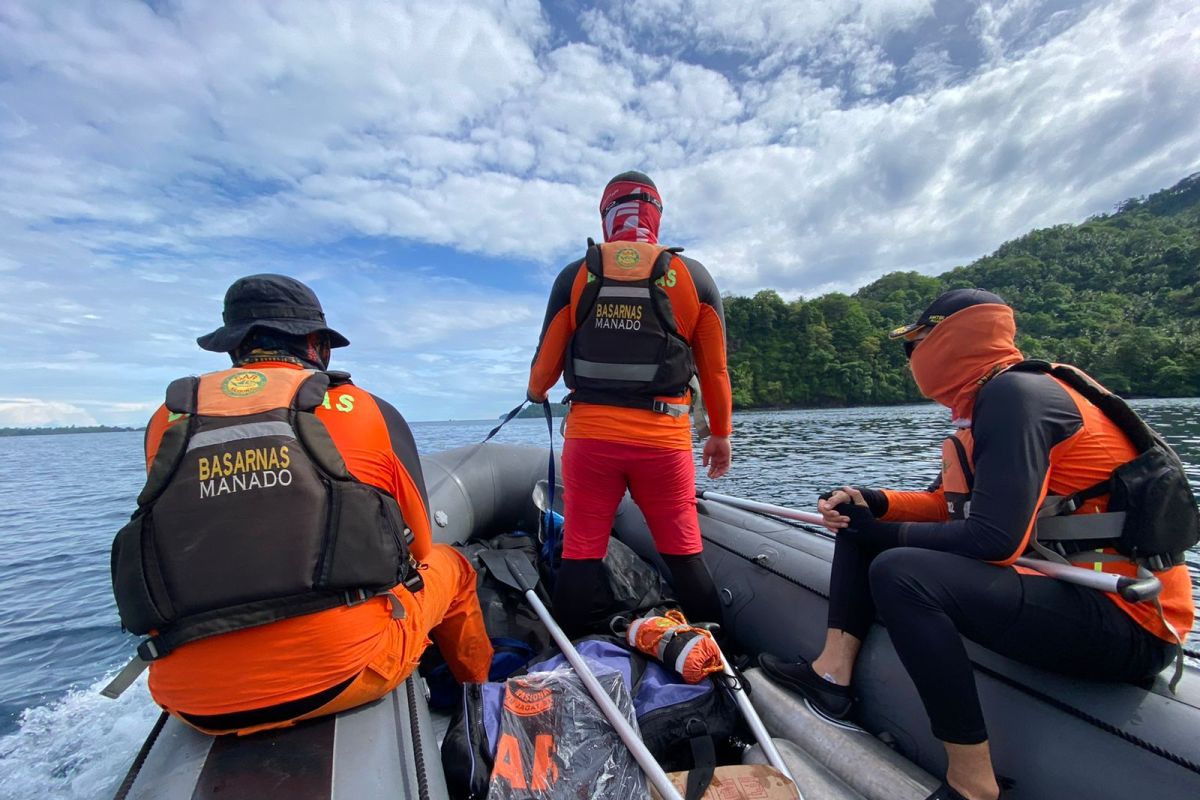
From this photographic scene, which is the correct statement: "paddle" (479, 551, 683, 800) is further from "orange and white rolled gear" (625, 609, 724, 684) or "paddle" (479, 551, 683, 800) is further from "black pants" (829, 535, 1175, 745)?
"black pants" (829, 535, 1175, 745)

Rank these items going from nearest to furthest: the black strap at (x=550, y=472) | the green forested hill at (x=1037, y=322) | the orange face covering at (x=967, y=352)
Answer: the orange face covering at (x=967, y=352), the black strap at (x=550, y=472), the green forested hill at (x=1037, y=322)

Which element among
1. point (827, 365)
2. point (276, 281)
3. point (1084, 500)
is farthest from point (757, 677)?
point (827, 365)

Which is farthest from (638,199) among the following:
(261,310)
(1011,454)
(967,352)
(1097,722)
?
(1097,722)

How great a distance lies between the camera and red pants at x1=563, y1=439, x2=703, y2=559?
2068 mm

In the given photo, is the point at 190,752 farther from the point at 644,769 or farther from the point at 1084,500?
the point at 1084,500

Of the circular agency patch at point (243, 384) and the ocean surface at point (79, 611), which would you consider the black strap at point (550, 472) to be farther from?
the ocean surface at point (79, 611)

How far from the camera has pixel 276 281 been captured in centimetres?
162

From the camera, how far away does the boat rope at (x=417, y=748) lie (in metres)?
1.20

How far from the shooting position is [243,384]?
55.2 inches

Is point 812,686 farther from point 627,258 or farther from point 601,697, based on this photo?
point 627,258

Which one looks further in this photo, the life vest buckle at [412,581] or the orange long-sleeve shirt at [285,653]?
the life vest buckle at [412,581]

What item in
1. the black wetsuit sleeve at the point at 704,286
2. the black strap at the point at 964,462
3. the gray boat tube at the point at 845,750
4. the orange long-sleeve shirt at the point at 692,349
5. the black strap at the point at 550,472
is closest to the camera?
the gray boat tube at the point at 845,750

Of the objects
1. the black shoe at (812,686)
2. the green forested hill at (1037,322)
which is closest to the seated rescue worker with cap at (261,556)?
the black shoe at (812,686)

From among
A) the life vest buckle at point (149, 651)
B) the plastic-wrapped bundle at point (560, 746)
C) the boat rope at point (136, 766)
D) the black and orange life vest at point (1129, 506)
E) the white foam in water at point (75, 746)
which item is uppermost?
the black and orange life vest at point (1129, 506)
